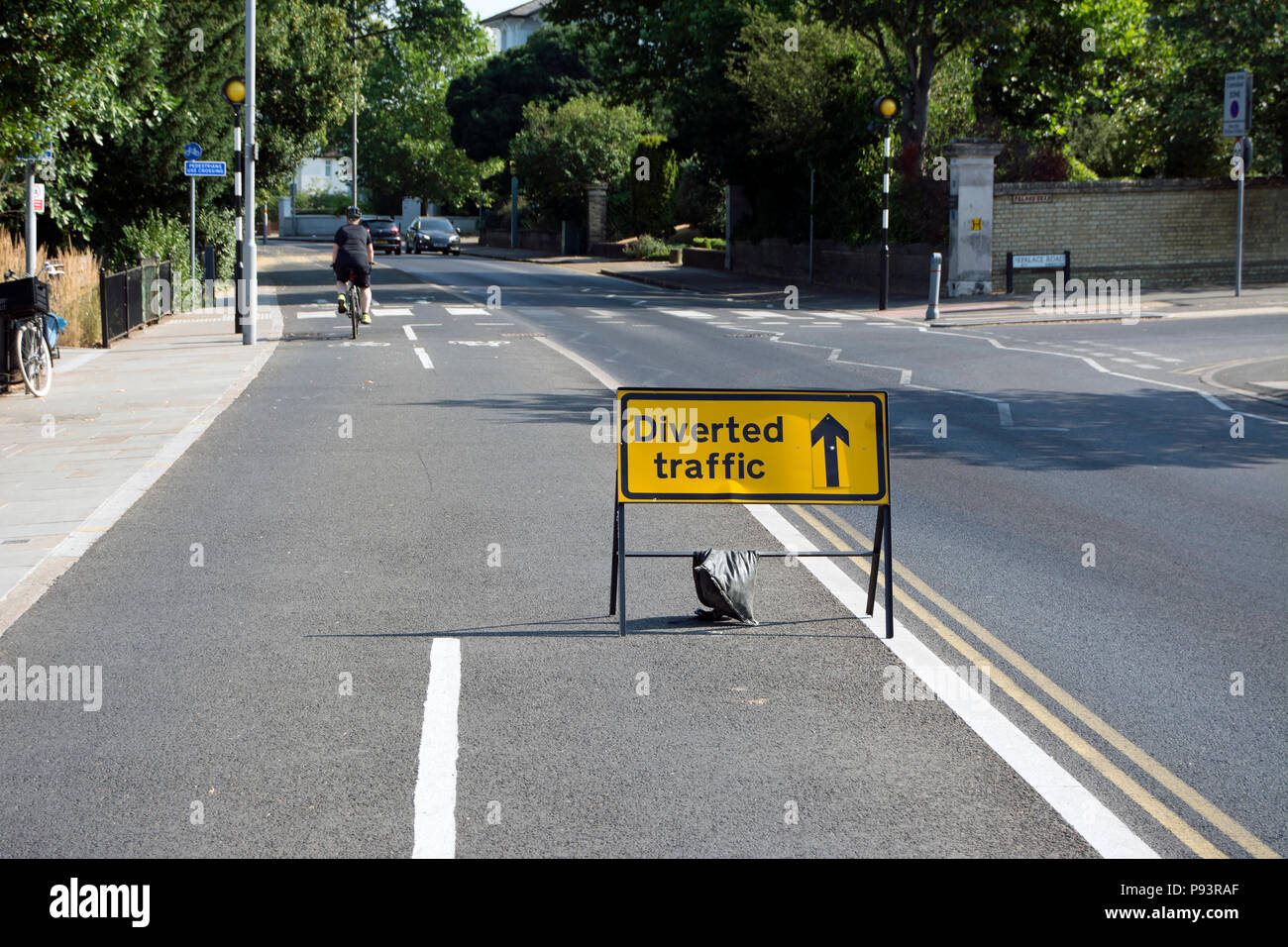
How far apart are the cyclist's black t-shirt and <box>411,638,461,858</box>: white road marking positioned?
17.0 m

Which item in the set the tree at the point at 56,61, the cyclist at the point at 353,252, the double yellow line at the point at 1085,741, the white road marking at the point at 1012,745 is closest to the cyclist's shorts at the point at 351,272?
the cyclist at the point at 353,252

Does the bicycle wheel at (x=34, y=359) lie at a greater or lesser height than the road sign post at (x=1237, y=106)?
lesser

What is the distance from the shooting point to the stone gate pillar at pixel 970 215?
108ft

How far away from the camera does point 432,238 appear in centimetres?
6488

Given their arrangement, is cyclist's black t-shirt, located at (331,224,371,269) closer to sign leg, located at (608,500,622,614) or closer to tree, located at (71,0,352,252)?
tree, located at (71,0,352,252)

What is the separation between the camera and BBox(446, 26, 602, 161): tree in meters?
83.4

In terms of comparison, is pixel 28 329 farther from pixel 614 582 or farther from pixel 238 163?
pixel 614 582

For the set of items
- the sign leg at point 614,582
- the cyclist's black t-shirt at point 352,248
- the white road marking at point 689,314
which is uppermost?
the cyclist's black t-shirt at point 352,248

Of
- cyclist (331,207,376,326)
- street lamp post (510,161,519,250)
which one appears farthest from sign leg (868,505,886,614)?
street lamp post (510,161,519,250)

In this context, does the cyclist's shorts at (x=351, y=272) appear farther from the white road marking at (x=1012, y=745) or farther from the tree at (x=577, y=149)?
the tree at (x=577, y=149)

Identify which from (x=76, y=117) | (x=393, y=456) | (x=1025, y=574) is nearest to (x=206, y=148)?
(x=76, y=117)

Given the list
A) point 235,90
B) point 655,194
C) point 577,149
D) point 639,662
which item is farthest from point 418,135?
point 639,662

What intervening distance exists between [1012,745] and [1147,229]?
3189 centimetres
